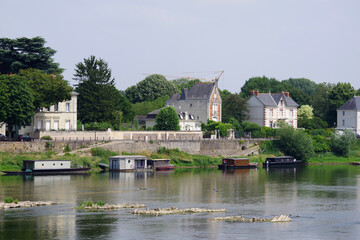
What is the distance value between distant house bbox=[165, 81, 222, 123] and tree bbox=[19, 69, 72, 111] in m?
41.0

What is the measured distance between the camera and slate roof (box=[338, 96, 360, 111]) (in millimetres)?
144650

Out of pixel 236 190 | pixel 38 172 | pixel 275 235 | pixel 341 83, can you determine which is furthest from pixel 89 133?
pixel 341 83

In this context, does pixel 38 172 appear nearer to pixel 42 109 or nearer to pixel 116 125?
pixel 42 109

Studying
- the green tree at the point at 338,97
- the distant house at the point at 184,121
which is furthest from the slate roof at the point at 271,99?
the distant house at the point at 184,121

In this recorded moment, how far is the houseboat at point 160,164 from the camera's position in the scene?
3745 inches

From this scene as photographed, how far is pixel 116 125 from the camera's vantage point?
114 metres

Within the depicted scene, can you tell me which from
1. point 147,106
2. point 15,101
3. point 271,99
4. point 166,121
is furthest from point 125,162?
point 147,106

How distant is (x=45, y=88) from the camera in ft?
311

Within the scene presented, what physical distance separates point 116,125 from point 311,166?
32994 millimetres

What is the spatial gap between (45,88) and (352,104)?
75491 mm

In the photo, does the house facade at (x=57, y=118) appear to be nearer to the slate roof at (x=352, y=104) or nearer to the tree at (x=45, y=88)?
the tree at (x=45, y=88)

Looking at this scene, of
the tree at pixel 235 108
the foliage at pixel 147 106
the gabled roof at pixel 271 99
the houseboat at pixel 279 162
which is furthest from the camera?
the foliage at pixel 147 106

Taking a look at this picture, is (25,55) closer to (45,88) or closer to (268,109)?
(45,88)

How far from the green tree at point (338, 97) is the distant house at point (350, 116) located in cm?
557
